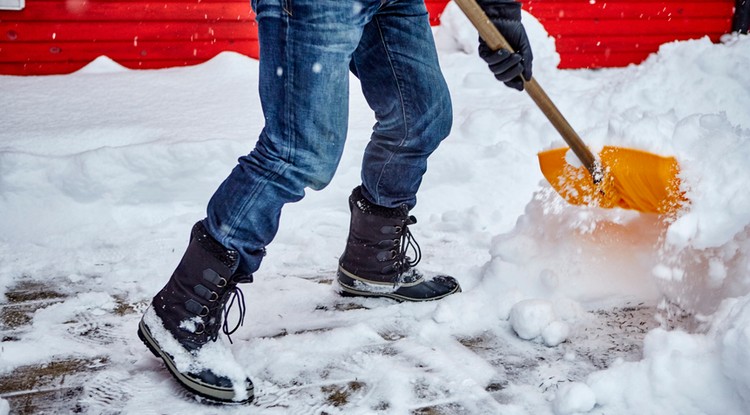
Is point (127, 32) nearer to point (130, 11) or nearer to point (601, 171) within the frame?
point (130, 11)

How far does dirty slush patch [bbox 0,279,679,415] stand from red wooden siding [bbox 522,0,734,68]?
501 cm

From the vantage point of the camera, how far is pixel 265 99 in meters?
1.68

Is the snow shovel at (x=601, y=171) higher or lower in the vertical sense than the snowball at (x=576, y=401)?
higher

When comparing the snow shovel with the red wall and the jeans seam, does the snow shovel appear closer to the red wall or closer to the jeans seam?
the jeans seam

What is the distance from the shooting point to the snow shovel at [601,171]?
2076 millimetres

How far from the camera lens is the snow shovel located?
208 centimetres

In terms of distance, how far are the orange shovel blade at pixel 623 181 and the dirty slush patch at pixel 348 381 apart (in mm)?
351

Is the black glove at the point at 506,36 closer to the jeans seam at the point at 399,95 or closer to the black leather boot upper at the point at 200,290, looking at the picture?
the jeans seam at the point at 399,95

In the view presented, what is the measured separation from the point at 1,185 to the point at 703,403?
2.85 metres

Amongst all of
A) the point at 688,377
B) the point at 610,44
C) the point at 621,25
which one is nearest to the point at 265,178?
the point at 688,377

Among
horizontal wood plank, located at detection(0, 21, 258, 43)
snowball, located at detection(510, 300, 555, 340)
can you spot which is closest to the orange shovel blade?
snowball, located at detection(510, 300, 555, 340)

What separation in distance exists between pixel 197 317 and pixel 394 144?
0.81 meters

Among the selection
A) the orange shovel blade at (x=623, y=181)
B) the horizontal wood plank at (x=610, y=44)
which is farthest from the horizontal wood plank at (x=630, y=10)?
the orange shovel blade at (x=623, y=181)

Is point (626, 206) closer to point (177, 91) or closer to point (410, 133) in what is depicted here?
point (410, 133)
